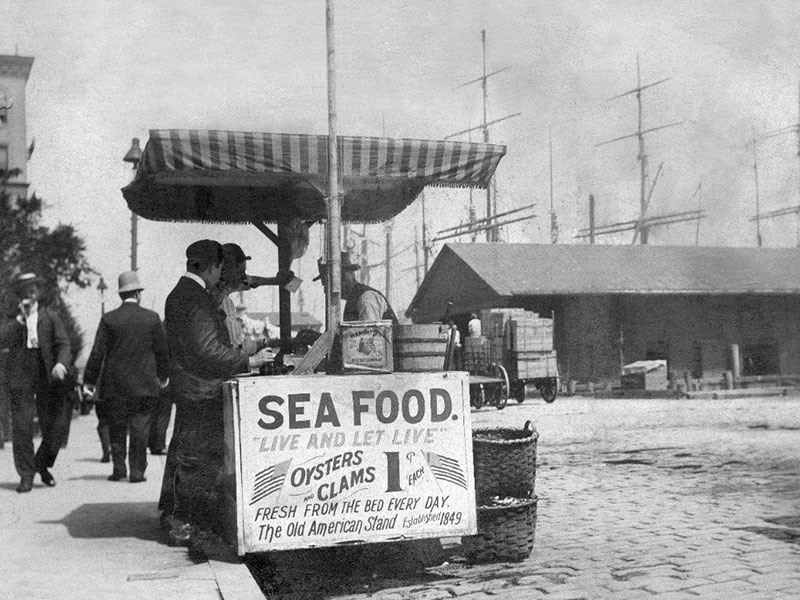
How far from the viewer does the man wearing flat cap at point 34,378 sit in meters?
7.95

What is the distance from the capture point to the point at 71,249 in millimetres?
22328

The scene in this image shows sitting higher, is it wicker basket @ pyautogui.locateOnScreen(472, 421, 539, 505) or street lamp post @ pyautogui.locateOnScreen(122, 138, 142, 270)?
street lamp post @ pyautogui.locateOnScreen(122, 138, 142, 270)

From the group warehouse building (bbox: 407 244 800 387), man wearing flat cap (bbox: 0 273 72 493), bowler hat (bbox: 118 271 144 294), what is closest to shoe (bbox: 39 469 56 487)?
man wearing flat cap (bbox: 0 273 72 493)

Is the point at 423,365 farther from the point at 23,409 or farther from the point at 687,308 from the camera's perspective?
the point at 687,308

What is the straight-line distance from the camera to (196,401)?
5656mm

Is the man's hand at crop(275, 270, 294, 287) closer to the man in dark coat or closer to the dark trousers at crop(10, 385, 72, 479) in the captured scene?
the man in dark coat

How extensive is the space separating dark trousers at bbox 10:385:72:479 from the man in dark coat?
378 mm

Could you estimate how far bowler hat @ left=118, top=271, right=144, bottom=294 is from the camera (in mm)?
8477

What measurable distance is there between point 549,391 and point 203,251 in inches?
767

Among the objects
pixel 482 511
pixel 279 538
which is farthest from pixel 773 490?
pixel 279 538

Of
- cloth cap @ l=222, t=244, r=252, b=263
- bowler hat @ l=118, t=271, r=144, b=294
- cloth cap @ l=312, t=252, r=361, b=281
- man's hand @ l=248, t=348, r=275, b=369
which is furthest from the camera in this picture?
bowler hat @ l=118, t=271, r=144, b=294

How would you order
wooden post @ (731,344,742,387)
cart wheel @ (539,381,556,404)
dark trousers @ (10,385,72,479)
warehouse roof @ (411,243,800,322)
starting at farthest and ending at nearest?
1. warehouse roof @ (411,243,800,322)
2. wooden post @ (731,344,742,387)
3. cart wheel @ (539,381,556,404)
4. dark trousers @ (10,385,72,479)

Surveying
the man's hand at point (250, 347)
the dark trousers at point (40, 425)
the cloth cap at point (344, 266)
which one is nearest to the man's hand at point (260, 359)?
the man's hand at point (250, 347)

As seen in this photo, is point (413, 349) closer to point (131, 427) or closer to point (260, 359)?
point (260, 359)
